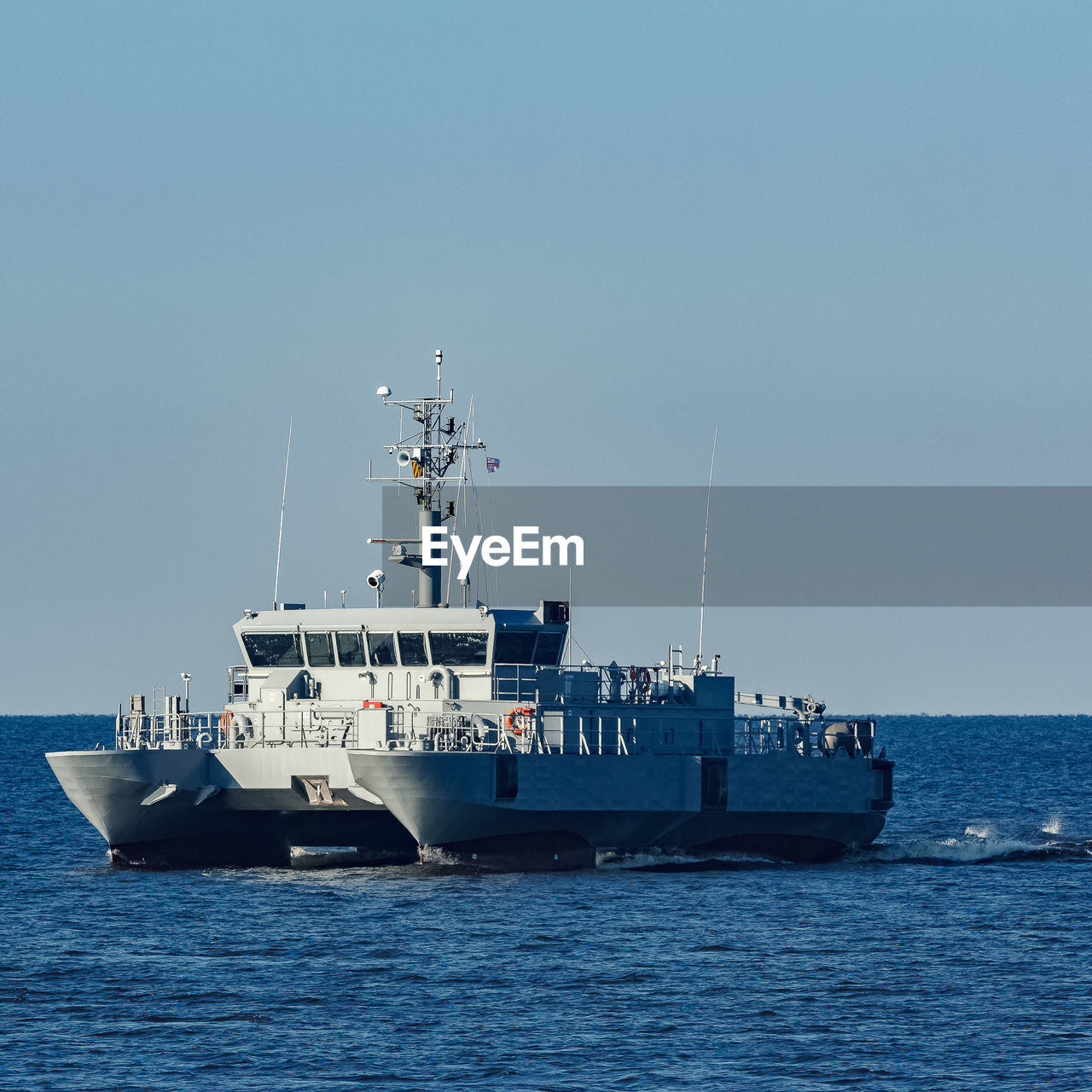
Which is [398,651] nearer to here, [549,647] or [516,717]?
[549,647]

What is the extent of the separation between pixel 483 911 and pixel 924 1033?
13493 millimetres

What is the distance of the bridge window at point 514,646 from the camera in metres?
49.1

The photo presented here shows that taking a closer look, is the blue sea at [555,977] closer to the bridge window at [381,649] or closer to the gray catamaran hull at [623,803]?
the gray catamaran hull at [623,803]

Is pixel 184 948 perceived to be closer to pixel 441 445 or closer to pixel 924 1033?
pixel 924 1033

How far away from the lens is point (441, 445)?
175 feet

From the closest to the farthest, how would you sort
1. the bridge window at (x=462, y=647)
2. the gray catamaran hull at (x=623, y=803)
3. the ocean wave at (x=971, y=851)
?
the gray catamaran hull at (x=623, y=803) → the bridge window at (x=462, y=647) → the ocean wave at (x=971, y=851)

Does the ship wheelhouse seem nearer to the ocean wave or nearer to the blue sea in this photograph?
the blue sea

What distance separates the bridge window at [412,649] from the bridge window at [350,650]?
1.11 metres

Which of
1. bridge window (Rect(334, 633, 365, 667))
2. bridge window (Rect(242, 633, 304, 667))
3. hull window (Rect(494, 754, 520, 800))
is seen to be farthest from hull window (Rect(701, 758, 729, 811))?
bridge window (Rect(242, 633, 304, 667))

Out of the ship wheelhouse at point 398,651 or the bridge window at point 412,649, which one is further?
the bridge window at point 412,649

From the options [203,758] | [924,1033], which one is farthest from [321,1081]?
[203,758]

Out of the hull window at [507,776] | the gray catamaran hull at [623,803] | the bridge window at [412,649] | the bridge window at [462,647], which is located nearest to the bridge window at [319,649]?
the bridge window at [412,649]

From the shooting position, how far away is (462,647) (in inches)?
1937

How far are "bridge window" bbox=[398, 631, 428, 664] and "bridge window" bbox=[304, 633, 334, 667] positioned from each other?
1936 mm
